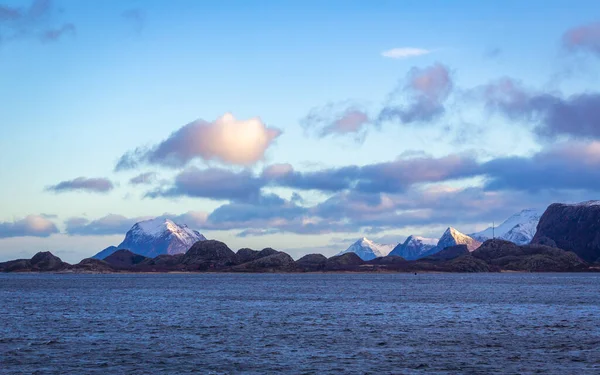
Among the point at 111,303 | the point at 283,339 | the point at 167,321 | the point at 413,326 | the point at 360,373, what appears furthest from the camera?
the point at 111,303

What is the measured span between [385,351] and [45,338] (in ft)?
131

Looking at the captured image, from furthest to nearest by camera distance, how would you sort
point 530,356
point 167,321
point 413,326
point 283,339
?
point 167,321
point 413,326
point 283,339
point 530,356

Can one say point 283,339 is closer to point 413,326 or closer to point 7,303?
point 413,326

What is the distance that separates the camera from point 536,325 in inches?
3873

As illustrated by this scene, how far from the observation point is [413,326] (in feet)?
319

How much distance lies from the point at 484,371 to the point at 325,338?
26512 mm

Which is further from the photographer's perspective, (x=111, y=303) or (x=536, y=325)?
(x=111, y=303)

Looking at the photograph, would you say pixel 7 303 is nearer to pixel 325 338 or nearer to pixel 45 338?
pixel 45 338

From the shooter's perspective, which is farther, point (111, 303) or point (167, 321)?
point (111, 303)

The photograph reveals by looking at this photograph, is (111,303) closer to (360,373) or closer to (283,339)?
(283,339)

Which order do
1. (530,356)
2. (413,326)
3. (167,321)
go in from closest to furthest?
1. (530,356)
2. (413,326)
3. (167,321)

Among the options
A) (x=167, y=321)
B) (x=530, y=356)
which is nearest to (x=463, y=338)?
(x=530, y=356)

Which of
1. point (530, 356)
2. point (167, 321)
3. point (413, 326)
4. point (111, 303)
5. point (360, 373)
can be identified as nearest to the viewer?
point (360, 373)

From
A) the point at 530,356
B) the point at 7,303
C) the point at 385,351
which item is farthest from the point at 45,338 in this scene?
the point at 7,303
